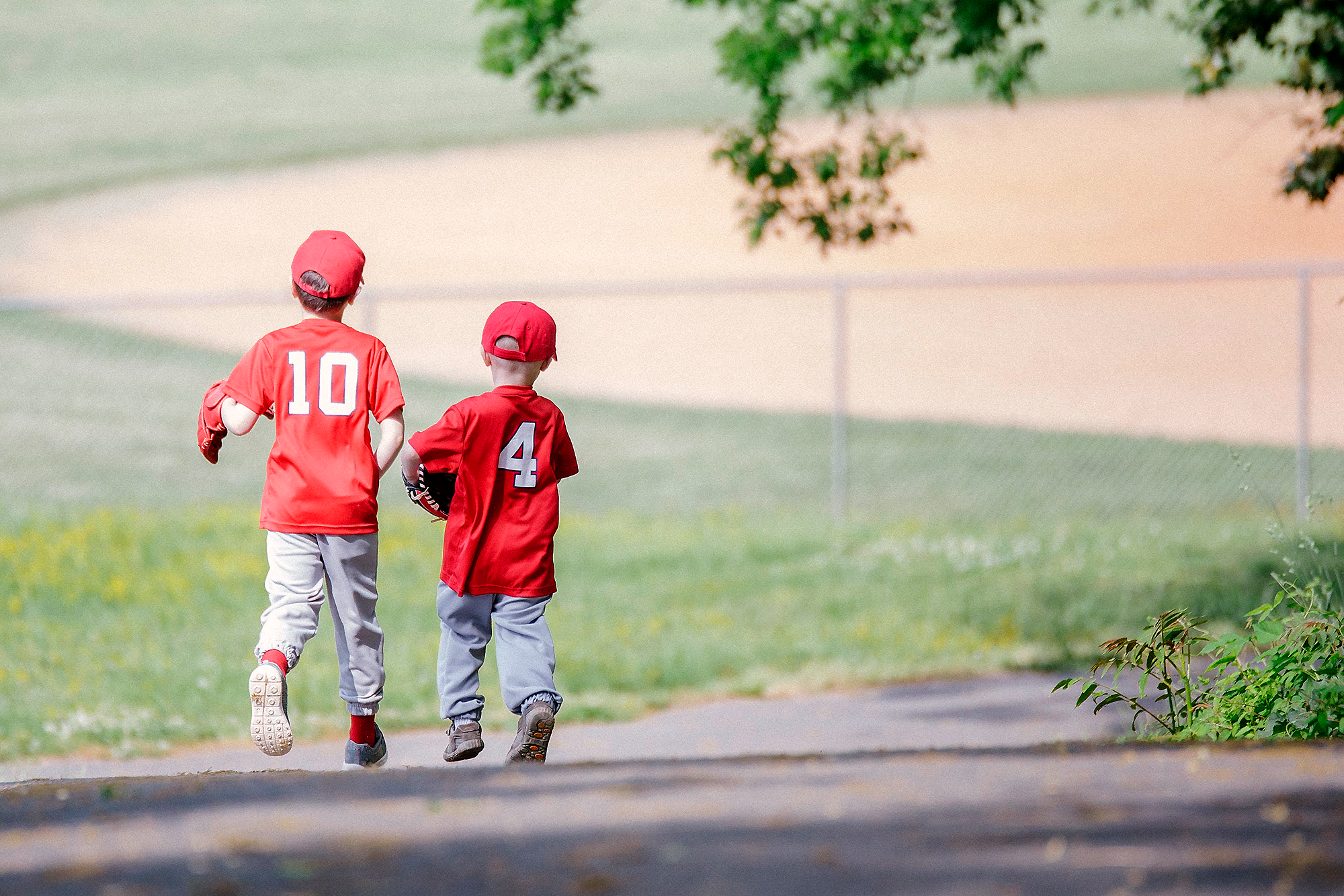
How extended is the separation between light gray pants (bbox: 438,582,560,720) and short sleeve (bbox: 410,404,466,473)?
1.20 feet

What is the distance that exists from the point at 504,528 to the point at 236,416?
824 millimetres

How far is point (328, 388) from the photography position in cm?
442

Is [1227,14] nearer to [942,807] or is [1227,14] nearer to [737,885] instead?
[942,807]

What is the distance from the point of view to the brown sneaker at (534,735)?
14.3ft

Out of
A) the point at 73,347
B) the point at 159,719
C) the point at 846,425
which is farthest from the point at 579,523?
the point at 73,347

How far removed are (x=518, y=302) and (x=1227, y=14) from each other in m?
4.84

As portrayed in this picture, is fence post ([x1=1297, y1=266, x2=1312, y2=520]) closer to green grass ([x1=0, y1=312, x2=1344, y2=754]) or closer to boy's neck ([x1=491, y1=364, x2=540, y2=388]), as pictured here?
green grass ([x1=0, y1=312, x2=1344, y2=754])

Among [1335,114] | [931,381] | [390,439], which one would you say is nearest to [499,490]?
[390,439]

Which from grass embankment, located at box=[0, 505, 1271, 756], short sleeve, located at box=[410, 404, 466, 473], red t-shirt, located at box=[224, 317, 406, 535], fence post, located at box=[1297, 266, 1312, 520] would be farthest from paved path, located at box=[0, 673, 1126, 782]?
fence post, located at box=[1297, 266, 1312, 520]

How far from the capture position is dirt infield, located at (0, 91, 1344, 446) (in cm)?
2408

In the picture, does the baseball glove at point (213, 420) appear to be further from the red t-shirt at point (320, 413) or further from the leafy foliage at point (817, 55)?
the leafy foliage at point (817, 55)

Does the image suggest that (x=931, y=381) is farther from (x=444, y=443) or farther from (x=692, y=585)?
(x=444, y=443)

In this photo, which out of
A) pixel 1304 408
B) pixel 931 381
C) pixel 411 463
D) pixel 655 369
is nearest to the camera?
pixel 411 463

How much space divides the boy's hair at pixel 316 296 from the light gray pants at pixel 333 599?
2.19 ft
